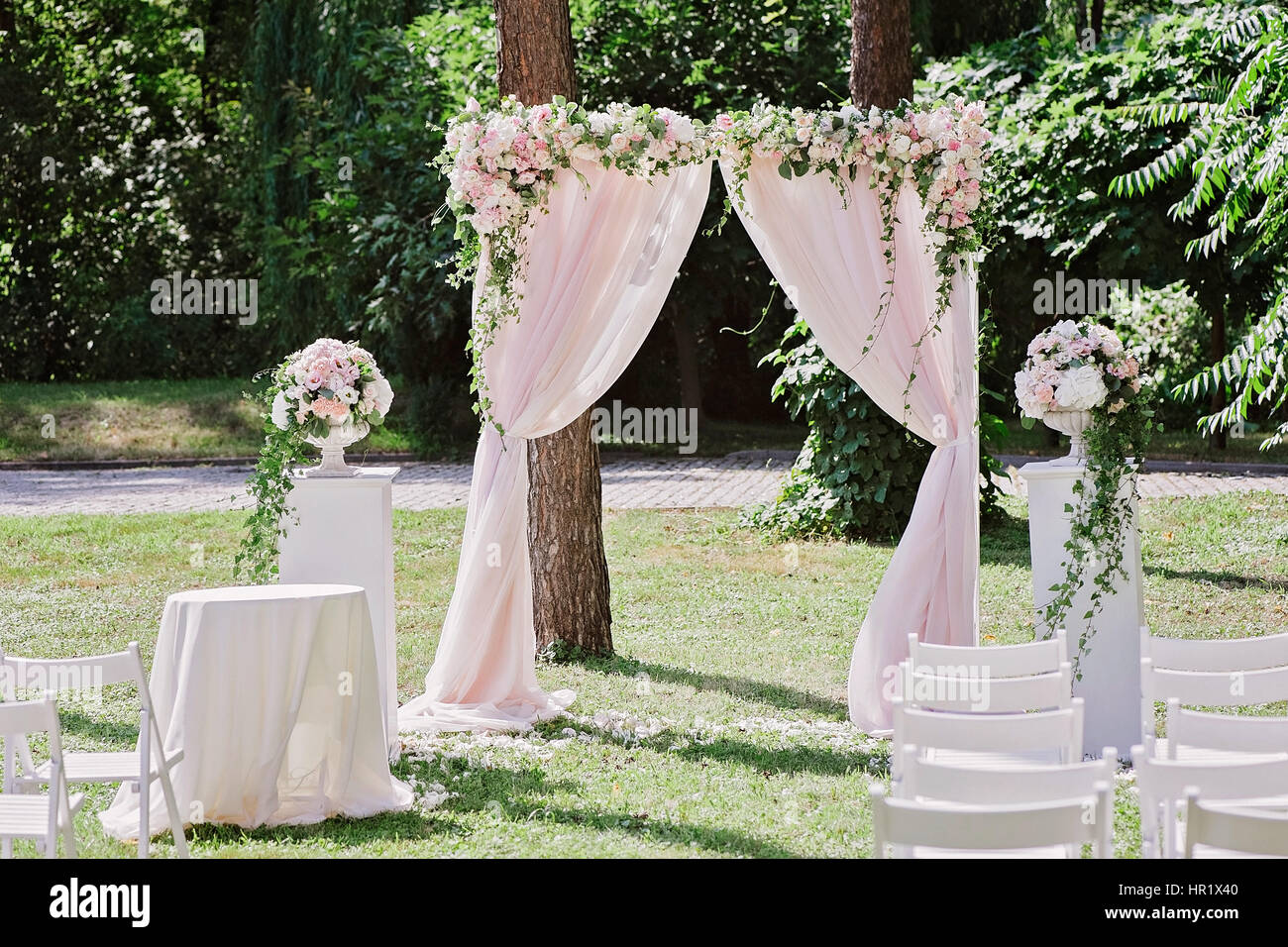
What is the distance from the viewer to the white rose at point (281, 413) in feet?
21.4

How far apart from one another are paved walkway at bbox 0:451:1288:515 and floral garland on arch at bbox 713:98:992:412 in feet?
23.9

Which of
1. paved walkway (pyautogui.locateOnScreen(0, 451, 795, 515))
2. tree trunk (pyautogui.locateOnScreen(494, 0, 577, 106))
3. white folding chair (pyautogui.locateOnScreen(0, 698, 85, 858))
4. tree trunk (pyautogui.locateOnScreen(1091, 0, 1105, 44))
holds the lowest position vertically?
white folding chair (pyautogui.locateOnScreen(0, 698, 85, 858))

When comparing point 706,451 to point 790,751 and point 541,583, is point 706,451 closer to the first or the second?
point 541,583

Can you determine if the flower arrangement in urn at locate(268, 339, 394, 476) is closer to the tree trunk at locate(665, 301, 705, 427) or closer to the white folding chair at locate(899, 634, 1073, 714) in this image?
the white folding chair at locate(899, 634, 1073, 714)

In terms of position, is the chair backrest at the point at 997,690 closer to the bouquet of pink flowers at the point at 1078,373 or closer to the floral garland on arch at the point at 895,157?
the bouquet of pink flowers at the point at 1078,373

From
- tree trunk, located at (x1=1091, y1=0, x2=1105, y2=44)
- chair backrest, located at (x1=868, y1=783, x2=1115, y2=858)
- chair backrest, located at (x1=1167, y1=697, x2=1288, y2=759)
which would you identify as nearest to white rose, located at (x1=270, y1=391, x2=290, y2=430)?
chair backrest, located at (x1=868, y1=783, x2=1115, y2=858)

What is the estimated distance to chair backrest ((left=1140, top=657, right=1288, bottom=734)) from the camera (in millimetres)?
4492

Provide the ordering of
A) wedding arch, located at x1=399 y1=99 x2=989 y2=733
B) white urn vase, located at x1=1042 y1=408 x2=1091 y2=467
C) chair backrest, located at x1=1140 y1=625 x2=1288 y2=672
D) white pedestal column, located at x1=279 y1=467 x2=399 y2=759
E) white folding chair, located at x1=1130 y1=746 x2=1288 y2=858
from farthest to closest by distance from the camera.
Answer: wedding arch, located at x1=399 y1=99 x2=989 y2=733 < white pedestal column, located at x1=279 y1=467 x2=399 y2=759 < white urn vase, located at x1=1042 y1=408 x2=1091 y2=467 < chair backrest, located at x1=1140 y1=625 x2=1288 y2=672 < white folding chair, located at x1=1130 y1=746 x2=1288 y2=858

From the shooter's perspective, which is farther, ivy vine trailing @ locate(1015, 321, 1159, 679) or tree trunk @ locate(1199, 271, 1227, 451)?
tree trunk @ locate(1199, 271, 1227, 451)

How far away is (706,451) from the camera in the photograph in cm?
2053

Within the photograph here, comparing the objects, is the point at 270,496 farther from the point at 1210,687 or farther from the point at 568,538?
the point at 1210,687

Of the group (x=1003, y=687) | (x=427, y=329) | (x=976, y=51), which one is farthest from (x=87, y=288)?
(x=1003, y=687)

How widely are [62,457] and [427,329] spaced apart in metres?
5.41

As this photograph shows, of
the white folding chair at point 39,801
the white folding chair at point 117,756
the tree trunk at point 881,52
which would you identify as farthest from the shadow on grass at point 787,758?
the tree trunk at point 881,52
